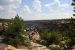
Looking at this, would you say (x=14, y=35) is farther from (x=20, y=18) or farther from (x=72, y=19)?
(x=72, y=19)

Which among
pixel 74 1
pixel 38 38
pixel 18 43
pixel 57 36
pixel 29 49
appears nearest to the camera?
pixel 29 49

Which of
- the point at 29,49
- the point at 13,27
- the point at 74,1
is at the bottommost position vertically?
the point at 29,49

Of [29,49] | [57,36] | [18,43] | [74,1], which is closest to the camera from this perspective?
[29,49]

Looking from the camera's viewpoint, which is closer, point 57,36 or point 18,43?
point 18,43

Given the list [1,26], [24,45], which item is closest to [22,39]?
[24,45]

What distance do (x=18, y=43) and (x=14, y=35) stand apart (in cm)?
346

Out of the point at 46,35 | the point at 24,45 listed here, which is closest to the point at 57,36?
the point at 46,35

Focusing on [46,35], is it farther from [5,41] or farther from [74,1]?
[74,1]

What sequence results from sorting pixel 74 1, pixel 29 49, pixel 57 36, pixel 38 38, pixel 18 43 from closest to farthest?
pixel 29 49, pixel 18 43, pixel 57 36, pixel 38 38, pixel 74 1

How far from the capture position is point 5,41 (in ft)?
93.8

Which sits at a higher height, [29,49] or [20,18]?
[20,18]

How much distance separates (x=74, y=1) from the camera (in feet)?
117

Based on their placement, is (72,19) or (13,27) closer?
(13,27)

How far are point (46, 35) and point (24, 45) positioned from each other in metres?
4.24
